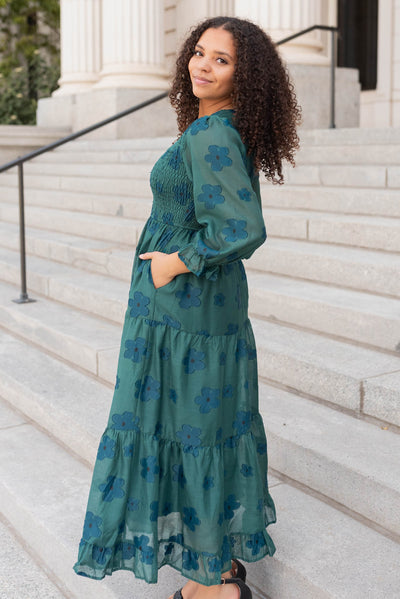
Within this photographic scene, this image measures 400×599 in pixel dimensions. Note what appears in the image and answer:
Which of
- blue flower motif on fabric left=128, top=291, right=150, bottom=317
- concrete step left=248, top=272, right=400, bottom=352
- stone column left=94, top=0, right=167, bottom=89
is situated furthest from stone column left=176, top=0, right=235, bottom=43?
blue flower motif on fabric left=128, top=291, right=150, bottom=317

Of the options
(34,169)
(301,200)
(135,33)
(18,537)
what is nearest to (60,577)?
(18,537)

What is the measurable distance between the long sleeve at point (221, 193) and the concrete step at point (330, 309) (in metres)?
1.81

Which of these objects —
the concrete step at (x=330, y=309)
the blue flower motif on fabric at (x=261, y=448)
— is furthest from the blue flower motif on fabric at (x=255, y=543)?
the concrete step at (x=330, y=309)

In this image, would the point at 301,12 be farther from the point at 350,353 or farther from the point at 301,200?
the point at 350,353

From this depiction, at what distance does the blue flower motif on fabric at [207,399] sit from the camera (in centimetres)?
217

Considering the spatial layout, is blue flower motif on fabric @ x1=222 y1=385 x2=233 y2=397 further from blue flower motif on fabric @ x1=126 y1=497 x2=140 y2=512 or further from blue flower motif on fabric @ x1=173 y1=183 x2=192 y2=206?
blue flower motif on fabric @ x1=173 y1=183 x2=192 y2=206

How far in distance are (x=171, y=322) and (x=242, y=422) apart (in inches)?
14.6

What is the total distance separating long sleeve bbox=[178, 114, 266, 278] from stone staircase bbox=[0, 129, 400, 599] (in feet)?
3.70

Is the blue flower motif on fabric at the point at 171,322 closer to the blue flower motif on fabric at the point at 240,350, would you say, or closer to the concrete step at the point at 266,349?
the blue flower motif on fabric at the point at 240,350

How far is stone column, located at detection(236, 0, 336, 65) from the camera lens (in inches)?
364

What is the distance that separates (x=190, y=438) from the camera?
218cm

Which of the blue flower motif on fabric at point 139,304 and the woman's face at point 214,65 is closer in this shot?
the woman's face at point 214,65

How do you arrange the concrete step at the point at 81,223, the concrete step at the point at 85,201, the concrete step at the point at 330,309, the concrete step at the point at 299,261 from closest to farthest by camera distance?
1. the concrete step at the point at 330,309
2. the concrete step at the point at 299,261
3. the concrete step at the point at 81,223
4. the concrete step at the point at 85,201

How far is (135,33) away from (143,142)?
9.11 feet
